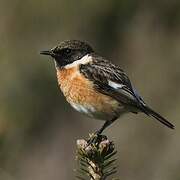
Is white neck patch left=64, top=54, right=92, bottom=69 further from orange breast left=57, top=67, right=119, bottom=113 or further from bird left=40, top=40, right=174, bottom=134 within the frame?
orange breast left=57, top=67, right=119, bottom=113

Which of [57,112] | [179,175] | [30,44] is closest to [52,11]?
[30,44]

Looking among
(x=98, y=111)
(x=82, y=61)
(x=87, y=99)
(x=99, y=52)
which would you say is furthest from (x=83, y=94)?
(x=99, y=52)

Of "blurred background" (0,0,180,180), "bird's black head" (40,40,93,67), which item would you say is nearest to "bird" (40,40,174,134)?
"bird's black head" (40,40,93,67)

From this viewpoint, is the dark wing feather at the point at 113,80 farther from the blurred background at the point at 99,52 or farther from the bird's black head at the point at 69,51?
the blurred background at the point at 99,52

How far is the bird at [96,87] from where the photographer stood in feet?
18.7

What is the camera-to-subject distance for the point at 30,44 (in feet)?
38.3

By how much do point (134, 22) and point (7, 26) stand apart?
6.38ft

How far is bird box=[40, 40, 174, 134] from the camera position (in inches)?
224

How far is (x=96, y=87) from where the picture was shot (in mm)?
5809

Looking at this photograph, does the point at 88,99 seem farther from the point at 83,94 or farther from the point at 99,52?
the point at 99,52

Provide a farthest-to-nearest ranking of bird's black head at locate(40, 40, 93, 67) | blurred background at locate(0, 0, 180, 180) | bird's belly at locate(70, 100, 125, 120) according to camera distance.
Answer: blurred background at locate(0, 0, 180, 180) < bird's black head at locate(40, 40, 93, 67) < bird's belly at locate(70, 100, 125, 120)

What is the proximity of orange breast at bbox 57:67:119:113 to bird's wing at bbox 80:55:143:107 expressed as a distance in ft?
0.14

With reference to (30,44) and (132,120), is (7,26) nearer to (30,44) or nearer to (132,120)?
(30,44)

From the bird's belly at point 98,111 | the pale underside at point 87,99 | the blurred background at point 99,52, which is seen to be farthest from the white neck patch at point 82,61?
the blurred background at point 99,52
